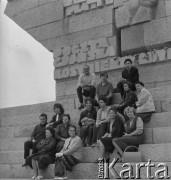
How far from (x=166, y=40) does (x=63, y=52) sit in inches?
134

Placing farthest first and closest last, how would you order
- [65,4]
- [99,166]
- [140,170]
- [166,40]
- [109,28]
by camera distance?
[65,4], [109,28], [166,40], [99,166], [140,170]

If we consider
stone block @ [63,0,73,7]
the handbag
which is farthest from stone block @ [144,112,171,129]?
stone block @ [63,0,73,7]

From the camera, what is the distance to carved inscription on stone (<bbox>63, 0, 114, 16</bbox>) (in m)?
Result: 11.9

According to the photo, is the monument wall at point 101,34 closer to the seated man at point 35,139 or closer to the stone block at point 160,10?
the stone block at point 160,10

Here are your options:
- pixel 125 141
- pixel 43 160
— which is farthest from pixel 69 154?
pixel 125 141

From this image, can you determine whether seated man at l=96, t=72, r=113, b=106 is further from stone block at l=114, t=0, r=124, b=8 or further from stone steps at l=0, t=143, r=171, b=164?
stone block at l=114, t=0, r=124, b=8

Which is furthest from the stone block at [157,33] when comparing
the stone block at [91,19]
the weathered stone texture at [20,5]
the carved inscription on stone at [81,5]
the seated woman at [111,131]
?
the weathered stone texture at [20,5]

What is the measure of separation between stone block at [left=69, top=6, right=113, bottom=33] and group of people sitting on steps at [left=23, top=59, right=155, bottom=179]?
9.54 feet

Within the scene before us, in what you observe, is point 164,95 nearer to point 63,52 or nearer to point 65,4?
point 63,52

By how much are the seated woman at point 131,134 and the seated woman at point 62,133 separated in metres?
1.35

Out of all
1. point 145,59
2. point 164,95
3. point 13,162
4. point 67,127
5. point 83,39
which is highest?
point 83,39

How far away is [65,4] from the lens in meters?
12.6

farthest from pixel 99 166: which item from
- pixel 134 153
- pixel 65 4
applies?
pixel 65 4

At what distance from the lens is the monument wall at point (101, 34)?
10562 mm
